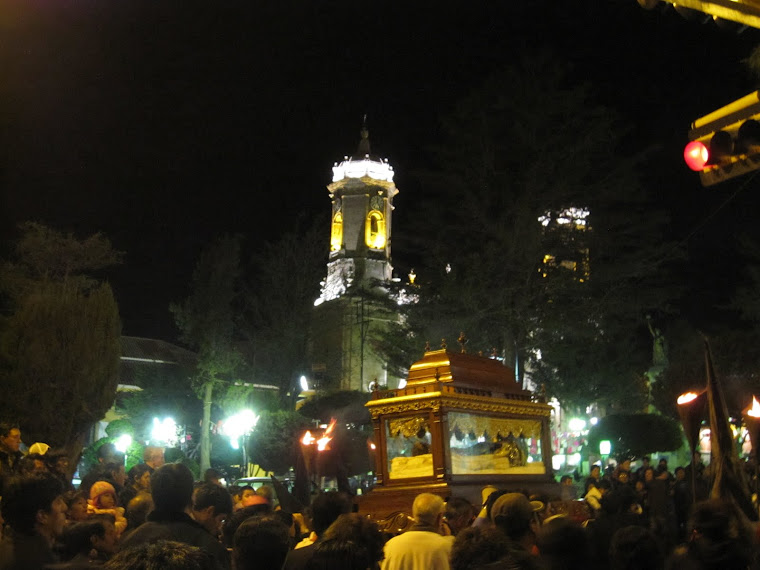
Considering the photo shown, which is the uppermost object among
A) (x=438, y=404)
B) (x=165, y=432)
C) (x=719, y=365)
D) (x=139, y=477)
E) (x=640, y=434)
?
(x=719, y=365)

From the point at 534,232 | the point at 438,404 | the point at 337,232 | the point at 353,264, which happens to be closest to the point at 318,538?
the point at 438,404

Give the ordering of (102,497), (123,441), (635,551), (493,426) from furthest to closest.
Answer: (123,441)
(493,426)
(102,497)
(635,551)

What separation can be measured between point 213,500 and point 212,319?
32504 mm

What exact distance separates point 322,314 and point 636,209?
898 inches

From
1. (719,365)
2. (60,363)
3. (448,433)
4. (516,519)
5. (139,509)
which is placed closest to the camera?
(516,519)

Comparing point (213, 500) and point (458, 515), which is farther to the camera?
point (458, 515)

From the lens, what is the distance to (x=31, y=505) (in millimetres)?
4520

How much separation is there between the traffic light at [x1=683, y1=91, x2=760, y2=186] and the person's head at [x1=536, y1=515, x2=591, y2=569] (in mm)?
3053

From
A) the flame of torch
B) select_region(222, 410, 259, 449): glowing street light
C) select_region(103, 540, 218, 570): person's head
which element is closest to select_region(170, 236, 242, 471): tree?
select_region(222, 410, 259, 449): glowing street light

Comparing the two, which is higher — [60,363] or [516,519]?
[60,363]

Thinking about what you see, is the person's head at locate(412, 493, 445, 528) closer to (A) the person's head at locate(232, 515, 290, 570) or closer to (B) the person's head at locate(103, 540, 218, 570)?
(A) the person's head at locate(232, 515, 290, 570)

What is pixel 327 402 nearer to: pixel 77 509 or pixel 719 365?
pixel 719 365

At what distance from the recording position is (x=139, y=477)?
34.4 ft

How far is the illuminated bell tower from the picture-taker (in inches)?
1686
